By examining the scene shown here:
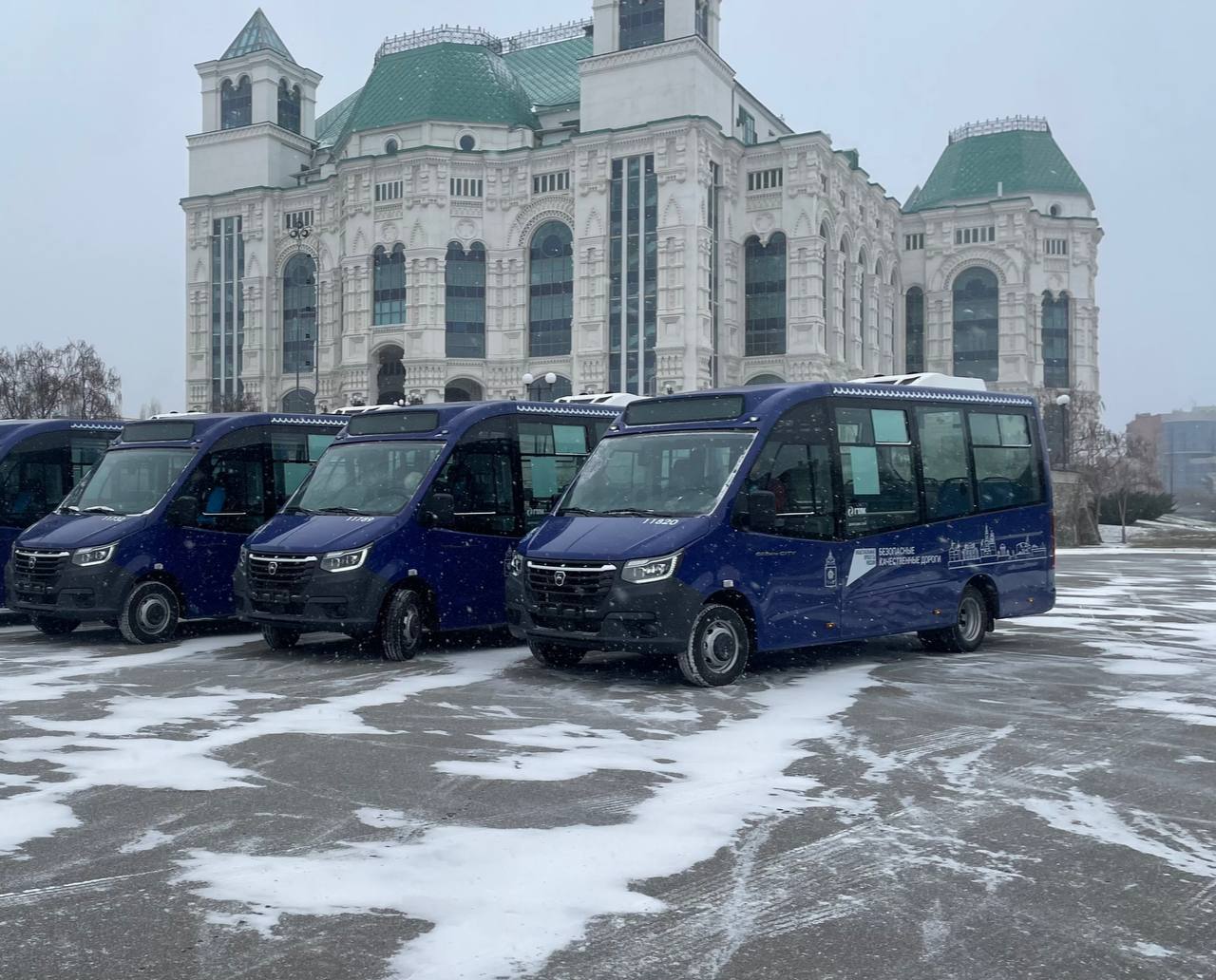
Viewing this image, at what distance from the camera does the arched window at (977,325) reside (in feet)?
316

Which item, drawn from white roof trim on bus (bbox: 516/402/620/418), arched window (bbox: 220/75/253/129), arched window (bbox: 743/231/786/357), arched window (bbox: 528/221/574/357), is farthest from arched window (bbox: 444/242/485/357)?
white roof trim on bus (bbox: 516/402/620/418)

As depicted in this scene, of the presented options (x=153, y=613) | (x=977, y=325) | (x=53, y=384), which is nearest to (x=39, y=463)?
(x=153, y=613)

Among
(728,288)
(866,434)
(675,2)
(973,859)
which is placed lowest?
(973,859)

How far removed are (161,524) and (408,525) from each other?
128 inches

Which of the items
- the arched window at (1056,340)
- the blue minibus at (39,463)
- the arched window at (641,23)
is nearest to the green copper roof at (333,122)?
the arched window at (641,23)

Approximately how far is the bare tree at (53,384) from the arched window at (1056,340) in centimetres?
6870

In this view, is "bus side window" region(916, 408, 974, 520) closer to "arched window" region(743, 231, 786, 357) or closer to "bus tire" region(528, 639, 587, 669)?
"bus tire" region(528, 639, 587, 669)

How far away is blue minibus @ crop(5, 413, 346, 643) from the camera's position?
44.4ft

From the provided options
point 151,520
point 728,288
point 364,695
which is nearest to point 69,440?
point 151,520

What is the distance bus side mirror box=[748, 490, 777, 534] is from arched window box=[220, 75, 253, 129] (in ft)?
282

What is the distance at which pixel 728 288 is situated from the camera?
75188mm

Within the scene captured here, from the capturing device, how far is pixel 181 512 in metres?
14.2

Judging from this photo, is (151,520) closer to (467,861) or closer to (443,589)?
(443,589)

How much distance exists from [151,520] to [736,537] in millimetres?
6784
